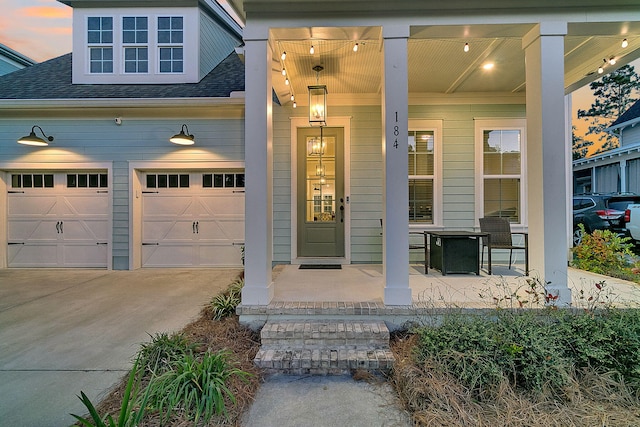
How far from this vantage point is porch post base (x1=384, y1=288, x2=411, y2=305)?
2.78 meters

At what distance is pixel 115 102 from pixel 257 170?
406cm

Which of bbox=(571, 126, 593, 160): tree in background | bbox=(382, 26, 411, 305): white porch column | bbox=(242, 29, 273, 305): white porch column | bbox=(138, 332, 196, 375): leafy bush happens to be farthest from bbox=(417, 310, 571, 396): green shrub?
bbox=(571, 126, 593, 160): tree in background

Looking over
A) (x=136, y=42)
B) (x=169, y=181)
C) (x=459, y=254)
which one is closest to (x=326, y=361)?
(x=459, y=254)

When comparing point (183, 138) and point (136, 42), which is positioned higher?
point (136, 42)

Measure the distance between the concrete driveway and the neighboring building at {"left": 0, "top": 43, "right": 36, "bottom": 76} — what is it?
5874mm

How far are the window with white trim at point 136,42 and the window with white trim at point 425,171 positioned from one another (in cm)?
556

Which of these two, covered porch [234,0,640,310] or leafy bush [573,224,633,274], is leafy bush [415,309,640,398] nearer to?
covered porch [234,0,640,310]

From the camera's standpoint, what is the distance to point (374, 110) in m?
4.96

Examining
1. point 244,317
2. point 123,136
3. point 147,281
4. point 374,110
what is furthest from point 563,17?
point 123,136

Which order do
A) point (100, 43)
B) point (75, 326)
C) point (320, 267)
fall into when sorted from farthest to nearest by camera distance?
point (100, 43)
point (320, 267)
point (75, 326)

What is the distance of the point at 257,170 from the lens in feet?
9.41

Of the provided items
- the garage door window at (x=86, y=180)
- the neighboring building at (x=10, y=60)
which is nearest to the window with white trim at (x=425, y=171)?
the garage door window at (x=86, y=180)

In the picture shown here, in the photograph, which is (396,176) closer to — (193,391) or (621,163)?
(193,391)

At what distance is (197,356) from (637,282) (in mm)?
4905
